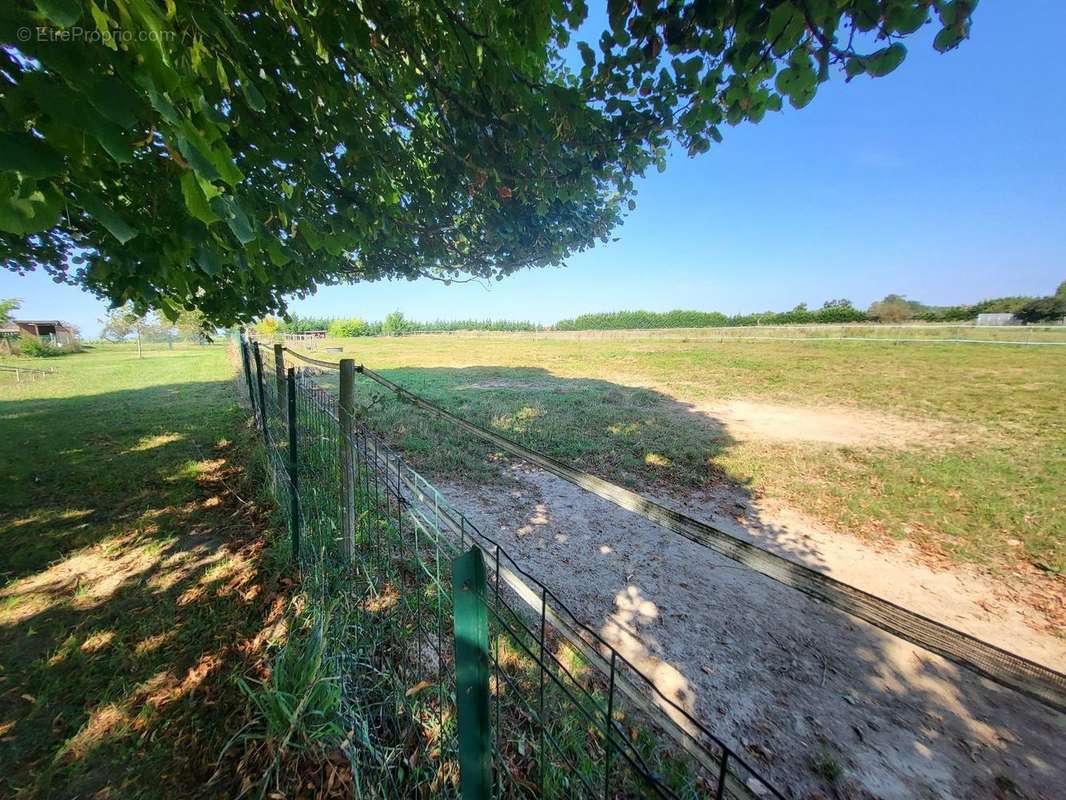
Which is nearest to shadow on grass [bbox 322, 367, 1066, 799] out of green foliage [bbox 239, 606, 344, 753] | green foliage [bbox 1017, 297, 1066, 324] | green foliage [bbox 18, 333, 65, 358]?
green foliage [bbox 239, 606, 344, 753]

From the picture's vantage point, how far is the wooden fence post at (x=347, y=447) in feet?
8.38

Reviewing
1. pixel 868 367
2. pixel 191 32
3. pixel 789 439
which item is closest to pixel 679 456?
pixel 789 439

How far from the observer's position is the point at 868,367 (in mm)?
17000

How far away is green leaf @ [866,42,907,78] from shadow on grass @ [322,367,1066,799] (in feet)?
10.6

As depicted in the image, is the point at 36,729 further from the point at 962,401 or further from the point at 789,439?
the point at 962,401

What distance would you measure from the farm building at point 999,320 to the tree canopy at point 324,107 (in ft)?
170

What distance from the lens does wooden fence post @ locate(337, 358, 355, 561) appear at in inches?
101

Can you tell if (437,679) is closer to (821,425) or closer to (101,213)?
(101,213)

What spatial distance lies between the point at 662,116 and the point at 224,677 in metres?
4.69

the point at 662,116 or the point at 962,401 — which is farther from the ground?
the point at 662,116

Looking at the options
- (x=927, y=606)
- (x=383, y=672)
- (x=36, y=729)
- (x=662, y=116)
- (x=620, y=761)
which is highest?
(x=662, y=116)

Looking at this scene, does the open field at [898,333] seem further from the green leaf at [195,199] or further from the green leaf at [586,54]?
the green leaf at [195,199]

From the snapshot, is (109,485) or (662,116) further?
(109,485)

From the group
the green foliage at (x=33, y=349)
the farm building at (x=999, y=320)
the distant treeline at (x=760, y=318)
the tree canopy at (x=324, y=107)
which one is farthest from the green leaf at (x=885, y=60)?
the farm building at (x=999, y=320)
